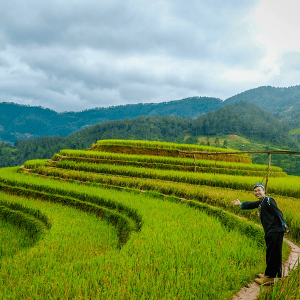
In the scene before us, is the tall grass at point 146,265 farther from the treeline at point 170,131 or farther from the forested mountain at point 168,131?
Answer: the forested mountain at point 168,131

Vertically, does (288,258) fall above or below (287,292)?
below

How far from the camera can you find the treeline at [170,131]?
8425 cm

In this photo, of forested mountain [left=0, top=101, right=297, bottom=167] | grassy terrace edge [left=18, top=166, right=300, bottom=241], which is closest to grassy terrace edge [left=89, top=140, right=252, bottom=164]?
grassy terrace edge [left=18, top=166, right=300, bottom=241]

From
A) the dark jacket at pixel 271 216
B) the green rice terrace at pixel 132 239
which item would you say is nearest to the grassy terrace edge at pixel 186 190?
the green rice terrace at pixel 132 239

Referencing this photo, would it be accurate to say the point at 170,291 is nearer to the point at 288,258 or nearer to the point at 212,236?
the point at 212,236

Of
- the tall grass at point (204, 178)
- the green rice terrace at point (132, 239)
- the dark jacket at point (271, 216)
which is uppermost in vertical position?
the dark jacket at point (271, 216)

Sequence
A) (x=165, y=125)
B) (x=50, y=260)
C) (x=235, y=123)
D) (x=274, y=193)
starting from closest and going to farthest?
(x=50, y=260), (x=274, y=193), (x=235, y=123), (x=165, y=125)

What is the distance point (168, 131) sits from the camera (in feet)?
336

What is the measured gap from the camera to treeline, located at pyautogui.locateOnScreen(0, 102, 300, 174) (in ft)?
276

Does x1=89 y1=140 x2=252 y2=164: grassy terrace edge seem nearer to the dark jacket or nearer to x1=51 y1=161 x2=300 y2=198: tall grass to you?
x1=51 y1=161 x2=300 y2=198: tall grass

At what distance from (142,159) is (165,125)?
309 ft

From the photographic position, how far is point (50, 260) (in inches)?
154

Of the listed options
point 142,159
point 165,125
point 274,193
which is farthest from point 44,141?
point 274,193

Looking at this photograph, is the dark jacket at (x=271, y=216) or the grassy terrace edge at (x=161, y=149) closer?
the dark jacket at (x=271, y=216)
